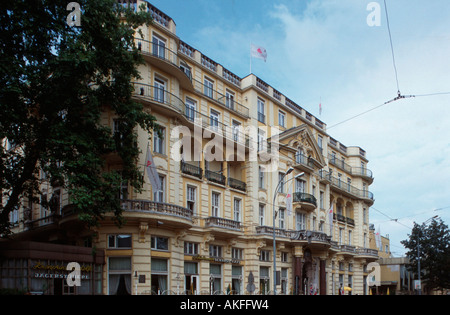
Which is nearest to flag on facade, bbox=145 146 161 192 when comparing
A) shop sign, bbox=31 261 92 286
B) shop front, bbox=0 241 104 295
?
shop front, bbox=0 241 104 295

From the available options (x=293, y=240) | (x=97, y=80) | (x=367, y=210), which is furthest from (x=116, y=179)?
(x=367, y=210)

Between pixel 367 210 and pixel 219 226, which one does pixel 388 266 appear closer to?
pixel 367 210

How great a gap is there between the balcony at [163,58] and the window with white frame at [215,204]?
358 inches

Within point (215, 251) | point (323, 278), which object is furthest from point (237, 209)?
point (323, 278)

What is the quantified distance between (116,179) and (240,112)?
19.3 metres

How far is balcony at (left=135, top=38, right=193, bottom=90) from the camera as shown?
3005 centimetres

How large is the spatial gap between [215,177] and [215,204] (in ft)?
7.16

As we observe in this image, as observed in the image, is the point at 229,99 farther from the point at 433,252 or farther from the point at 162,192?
the point at 433,252

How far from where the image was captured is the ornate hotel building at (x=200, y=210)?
27266 mm

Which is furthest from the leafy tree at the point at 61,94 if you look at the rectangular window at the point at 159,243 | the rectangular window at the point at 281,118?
the rectangular window at the point at 281,118

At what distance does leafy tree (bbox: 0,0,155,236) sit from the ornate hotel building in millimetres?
3313

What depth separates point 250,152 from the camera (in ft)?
131

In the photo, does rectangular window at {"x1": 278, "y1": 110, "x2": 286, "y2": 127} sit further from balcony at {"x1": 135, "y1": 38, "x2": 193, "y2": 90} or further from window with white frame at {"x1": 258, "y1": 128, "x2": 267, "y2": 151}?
balcony at {"x1": 135, "y1": 38, "x2": 193, "y2": 90}

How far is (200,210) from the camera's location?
112ft
